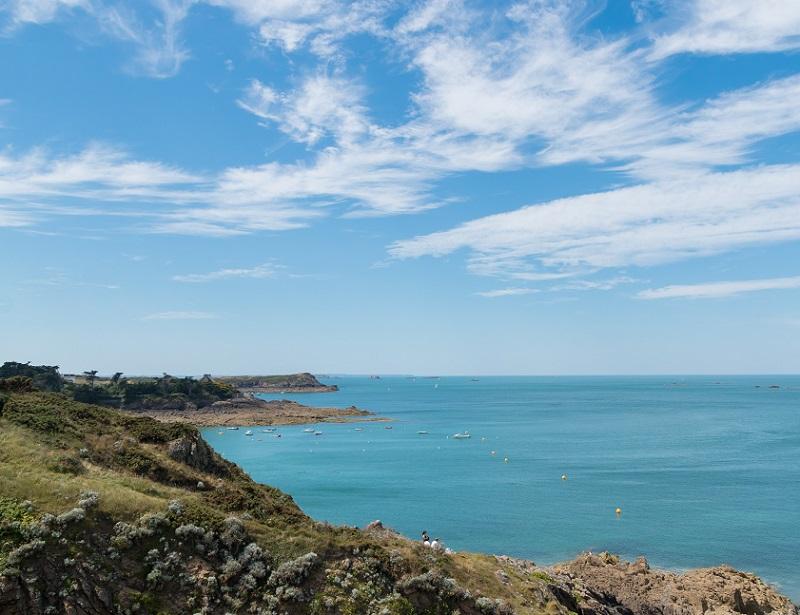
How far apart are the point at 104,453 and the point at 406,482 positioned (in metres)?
55.5

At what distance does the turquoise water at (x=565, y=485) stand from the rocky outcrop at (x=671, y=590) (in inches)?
184

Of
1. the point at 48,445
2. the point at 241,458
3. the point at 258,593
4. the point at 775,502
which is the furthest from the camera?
the point at 241,458

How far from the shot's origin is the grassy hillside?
19266 millimetres

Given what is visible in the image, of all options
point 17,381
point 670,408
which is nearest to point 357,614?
point 17,381

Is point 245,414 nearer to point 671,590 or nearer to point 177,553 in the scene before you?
point 671,590

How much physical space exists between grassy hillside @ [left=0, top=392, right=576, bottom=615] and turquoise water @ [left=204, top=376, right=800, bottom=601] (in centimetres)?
2685

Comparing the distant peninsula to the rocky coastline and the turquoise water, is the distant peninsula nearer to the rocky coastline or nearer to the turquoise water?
the rocky coastline

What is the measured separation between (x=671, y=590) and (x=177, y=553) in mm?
28145

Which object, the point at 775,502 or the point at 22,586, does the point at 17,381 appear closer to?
the point at 22,586

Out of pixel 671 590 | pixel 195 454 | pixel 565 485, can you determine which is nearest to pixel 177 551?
pixel 195 454

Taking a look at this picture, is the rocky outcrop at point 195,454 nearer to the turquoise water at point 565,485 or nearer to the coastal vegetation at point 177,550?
the coastal vegetation at point 177,550

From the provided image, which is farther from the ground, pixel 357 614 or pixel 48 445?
pixel 48 445

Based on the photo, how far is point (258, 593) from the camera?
2062 cm

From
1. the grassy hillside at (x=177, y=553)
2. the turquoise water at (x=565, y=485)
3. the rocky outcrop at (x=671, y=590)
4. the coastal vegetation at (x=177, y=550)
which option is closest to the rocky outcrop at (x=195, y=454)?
the coastal vegetation at (x=177, y=550)
